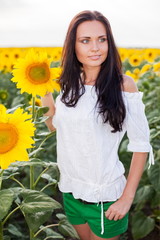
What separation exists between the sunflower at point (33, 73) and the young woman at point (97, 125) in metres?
0.07

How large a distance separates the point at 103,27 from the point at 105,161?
48 cm

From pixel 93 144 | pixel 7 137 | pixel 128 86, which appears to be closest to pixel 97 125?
pixel 93 144

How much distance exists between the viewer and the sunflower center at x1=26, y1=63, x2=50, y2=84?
5.35 ft

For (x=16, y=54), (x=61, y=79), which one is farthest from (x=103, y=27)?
(x=16, y=54)

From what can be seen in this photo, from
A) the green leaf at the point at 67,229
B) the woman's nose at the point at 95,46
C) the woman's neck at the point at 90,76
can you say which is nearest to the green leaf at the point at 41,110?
the woman's neck at the point at 90,76

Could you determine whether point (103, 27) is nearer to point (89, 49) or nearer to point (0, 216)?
point (89, 49)

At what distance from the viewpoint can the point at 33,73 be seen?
1.63m

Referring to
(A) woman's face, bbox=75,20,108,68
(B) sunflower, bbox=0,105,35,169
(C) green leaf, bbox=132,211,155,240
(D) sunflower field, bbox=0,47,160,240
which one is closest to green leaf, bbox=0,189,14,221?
(D) sunflower field, bbox=0,47,160,240

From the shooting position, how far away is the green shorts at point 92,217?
63.7 inches

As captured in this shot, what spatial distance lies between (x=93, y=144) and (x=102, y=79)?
234 mm

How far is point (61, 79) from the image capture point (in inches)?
64.9

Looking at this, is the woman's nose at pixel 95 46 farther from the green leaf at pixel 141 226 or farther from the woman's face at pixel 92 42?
the green leaf at pixel 141 226

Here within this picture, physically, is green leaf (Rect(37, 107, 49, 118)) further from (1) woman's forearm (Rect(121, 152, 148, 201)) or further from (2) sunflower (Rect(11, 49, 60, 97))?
(1) woman's forearm (Rect(121, 152, 148, 201))

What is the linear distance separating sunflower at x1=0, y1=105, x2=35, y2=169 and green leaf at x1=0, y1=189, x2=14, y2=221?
118mm
